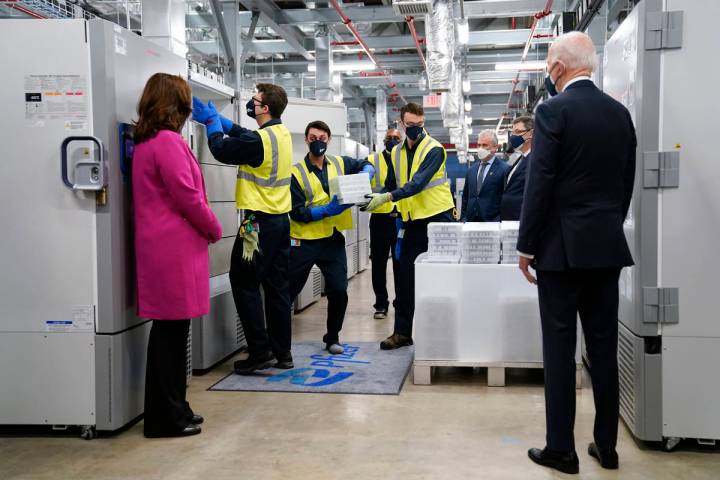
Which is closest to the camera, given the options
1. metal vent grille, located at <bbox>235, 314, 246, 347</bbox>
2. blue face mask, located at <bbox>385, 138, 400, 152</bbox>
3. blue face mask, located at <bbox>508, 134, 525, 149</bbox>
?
metal vent grille, located at <bbox>235, 314, 246, 347</bbox>

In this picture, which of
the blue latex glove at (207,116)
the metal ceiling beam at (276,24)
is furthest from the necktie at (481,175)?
the metal ceiling beam at (276,24)

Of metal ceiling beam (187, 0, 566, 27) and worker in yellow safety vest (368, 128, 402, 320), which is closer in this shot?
worker in yellow safety vest (368, 128, 402, 320)

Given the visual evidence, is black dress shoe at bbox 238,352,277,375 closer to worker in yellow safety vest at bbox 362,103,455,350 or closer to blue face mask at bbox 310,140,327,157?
worker in yellow safety vest at bbox 362,103,455,350

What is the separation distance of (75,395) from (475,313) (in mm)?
2097

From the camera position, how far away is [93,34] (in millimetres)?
2781

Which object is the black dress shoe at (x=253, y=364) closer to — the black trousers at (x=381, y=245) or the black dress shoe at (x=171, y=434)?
the black dress shoe at (x=171, y=434)

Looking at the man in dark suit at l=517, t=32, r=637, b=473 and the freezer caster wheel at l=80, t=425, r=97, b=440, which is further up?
the man in dark suit at l=517, t=32, r=637, b=473

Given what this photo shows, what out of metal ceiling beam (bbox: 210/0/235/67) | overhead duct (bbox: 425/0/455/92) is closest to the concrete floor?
metal ceiling beam (bbox: 210/0/235/67)

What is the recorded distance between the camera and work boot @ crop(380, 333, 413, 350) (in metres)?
4.54

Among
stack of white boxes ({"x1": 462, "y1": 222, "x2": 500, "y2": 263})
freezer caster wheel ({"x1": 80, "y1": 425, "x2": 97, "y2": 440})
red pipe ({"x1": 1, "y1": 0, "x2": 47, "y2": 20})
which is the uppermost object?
red pipe ({"x1": 1, "y1": 0, "x2": 47, "y2": 20})

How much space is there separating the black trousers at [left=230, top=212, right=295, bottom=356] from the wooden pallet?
87 cm

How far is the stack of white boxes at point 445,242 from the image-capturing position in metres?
3.75

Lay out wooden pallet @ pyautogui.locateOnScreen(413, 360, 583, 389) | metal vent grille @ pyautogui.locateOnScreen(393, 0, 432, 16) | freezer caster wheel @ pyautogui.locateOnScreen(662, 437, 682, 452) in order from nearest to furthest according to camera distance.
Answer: freezer caster wheel @ pyautogui.locateOnScreen(662, 437, 682, 452)
wooden pallet @ pyautogui.locateOnScreen(413, 360, 583, 389)
metal vent grille @ pyautogui.locateOnScreen(393, 0, 432, 16)

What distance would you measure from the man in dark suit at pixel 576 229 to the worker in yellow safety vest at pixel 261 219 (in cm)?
172
